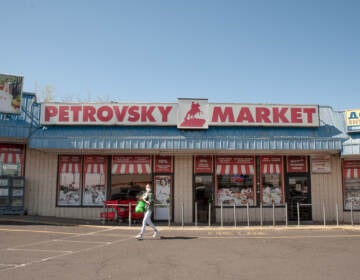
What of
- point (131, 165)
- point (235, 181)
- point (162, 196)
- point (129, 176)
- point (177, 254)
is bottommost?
point (177, 254)

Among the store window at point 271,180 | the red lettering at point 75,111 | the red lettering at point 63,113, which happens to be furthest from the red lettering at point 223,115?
the red lettering at point 63,113

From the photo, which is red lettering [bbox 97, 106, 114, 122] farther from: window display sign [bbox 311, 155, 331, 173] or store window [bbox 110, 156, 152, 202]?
window display sign [bbox 311, 155, 331, 173]

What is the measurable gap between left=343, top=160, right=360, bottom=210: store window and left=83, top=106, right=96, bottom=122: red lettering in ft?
43.7

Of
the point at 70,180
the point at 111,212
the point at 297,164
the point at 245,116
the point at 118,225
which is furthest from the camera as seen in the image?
the point at 297,164

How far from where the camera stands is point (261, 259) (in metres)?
9.37

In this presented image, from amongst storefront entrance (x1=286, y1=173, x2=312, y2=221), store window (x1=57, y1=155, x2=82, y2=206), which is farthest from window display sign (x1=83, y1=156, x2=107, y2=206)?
storefront entrance (x1=286, y1=173, x2=312, y2=221)

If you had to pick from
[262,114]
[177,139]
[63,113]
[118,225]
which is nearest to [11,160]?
[63,113]

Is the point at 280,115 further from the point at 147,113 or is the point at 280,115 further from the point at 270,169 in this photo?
the point at 147,113

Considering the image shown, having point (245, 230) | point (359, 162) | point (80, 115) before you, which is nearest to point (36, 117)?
point (80, 115)

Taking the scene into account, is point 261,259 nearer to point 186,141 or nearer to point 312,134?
point 186,141

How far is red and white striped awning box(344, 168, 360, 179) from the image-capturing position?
63.6 feet

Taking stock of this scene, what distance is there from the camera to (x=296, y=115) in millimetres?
18672

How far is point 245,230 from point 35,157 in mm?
11240

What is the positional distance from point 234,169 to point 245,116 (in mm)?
2919
